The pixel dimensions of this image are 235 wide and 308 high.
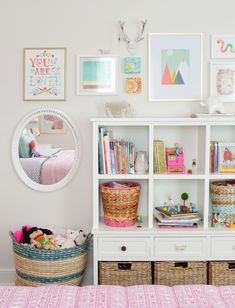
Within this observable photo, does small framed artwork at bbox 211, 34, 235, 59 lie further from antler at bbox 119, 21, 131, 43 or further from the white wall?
antler at bbox 119, 21, 131, 43

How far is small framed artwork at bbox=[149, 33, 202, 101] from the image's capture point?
121 inches

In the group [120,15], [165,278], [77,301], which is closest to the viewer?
[77,301]

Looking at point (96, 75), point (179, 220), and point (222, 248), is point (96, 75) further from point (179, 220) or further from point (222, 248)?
point (222, 248)

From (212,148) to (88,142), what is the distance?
2.95 feet

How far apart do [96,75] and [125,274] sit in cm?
141

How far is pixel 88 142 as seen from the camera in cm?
314

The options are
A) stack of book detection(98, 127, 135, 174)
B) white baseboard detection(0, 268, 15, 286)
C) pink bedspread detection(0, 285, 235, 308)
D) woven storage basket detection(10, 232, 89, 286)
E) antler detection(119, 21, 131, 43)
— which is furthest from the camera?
white baseboard detection(0, 268, 15, 286)

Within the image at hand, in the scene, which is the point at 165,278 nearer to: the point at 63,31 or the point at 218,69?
the point at 218,69

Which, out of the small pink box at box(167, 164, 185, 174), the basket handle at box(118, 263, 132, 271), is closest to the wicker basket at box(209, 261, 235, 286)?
the basket handle at box(118, 263, 132, 271)

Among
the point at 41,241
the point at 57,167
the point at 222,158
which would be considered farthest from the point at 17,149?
the point at 222,158

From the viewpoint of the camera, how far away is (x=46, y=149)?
315 cm

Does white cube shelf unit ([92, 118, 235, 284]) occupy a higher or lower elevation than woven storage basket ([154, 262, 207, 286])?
higher

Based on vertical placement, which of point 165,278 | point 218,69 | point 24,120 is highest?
point 218,69

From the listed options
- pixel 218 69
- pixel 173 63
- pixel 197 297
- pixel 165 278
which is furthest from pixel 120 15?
pixel 197 297
